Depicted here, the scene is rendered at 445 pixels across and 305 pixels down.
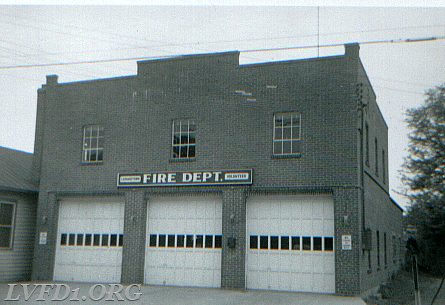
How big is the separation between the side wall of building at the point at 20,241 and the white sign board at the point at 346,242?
13331 mm

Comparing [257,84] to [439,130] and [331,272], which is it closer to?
[331,272]

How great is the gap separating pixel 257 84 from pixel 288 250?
20.6ft

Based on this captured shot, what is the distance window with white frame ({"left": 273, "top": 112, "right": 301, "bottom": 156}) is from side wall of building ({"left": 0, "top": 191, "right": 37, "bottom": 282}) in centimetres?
1122

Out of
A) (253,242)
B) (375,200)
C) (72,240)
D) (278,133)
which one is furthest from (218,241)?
(375,200)

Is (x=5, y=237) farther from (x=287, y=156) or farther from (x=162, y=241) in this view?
(x=287, y=156)

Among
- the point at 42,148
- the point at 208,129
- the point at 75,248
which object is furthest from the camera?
the point at 42,148

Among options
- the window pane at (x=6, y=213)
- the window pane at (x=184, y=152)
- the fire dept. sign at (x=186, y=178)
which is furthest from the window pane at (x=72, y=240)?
the window pane at (x=184, y=152)

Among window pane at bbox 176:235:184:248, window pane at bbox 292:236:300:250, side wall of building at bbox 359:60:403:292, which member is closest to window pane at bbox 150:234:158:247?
window pane at bbox 176:235:184:248

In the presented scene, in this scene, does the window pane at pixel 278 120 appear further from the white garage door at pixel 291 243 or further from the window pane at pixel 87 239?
the window pane at pixel 87 239

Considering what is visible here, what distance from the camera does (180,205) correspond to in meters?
18.9

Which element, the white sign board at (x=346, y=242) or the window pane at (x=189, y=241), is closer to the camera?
the white sign board at (x=346, y=242)

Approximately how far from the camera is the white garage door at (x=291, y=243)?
55.0ft

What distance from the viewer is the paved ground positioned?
14.5 m

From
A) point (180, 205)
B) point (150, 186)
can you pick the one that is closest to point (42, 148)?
point (150, 186)
